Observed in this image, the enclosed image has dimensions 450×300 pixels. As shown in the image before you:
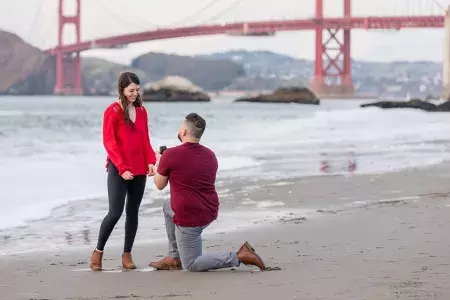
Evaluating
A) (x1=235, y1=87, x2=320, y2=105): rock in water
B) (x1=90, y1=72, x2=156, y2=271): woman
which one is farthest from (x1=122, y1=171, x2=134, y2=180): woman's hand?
(x1=235, y1=87, x2=320, y2=105): rock in water

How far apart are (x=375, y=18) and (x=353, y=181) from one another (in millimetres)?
39425

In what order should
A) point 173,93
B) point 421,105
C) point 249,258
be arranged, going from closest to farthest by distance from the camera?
point 249,258 < point 421,105 < point 173,93

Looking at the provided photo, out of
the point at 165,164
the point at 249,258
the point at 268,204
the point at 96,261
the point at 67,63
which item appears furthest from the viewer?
the point at 67,63

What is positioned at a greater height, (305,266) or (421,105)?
(305,266)

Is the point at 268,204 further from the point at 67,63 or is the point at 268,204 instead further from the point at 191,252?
the point at 67,63

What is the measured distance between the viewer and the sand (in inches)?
119

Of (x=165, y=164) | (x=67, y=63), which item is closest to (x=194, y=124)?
(x=165, y=164)

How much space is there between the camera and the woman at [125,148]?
374 cm

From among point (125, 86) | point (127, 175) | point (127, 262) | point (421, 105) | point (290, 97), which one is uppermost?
point (125, 86)

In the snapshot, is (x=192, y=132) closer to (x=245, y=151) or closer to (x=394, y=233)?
(x=394, y=233)

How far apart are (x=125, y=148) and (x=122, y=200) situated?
0.64 ft

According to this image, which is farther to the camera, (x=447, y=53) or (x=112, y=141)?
(x=447, y=53)

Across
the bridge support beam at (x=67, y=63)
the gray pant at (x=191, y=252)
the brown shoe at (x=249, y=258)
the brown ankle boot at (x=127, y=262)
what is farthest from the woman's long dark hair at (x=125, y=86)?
the bridge support beam at (x=67, y=63)

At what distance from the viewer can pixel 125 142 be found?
12.4 feet
